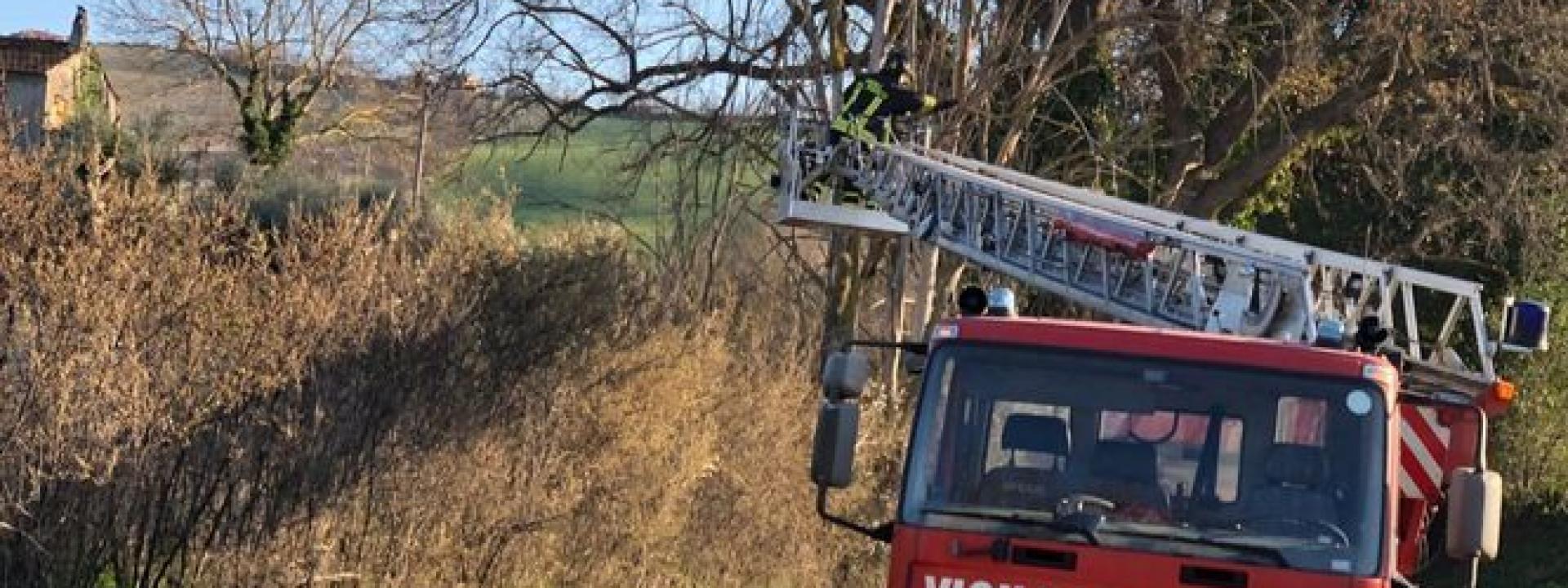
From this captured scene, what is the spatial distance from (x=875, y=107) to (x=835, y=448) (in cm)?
787

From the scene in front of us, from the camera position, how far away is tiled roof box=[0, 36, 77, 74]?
116ft

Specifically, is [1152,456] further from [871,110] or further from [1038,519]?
[871,110]

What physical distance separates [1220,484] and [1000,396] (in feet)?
3.14

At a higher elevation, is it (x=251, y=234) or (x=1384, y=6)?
(x=1384, y=6)

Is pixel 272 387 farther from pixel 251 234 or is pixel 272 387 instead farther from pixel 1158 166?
pixel 1158 166

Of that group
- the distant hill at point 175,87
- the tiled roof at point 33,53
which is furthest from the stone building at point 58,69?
the distant hill at point 175,87

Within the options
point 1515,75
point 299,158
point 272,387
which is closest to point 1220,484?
point 272,387

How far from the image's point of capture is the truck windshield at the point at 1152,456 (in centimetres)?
A: 841

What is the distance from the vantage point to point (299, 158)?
42.3 metres

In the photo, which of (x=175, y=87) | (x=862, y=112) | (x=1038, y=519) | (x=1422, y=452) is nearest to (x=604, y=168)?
(x=862, y=112)

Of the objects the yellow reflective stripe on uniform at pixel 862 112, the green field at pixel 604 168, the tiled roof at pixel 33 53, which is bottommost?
the green field at pixel 604 168

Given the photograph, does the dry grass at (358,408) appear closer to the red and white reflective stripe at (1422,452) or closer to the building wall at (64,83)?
the red and white reflective stripe at (1422,452)

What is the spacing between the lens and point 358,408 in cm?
1146

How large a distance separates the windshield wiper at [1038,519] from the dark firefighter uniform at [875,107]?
25.8ft
